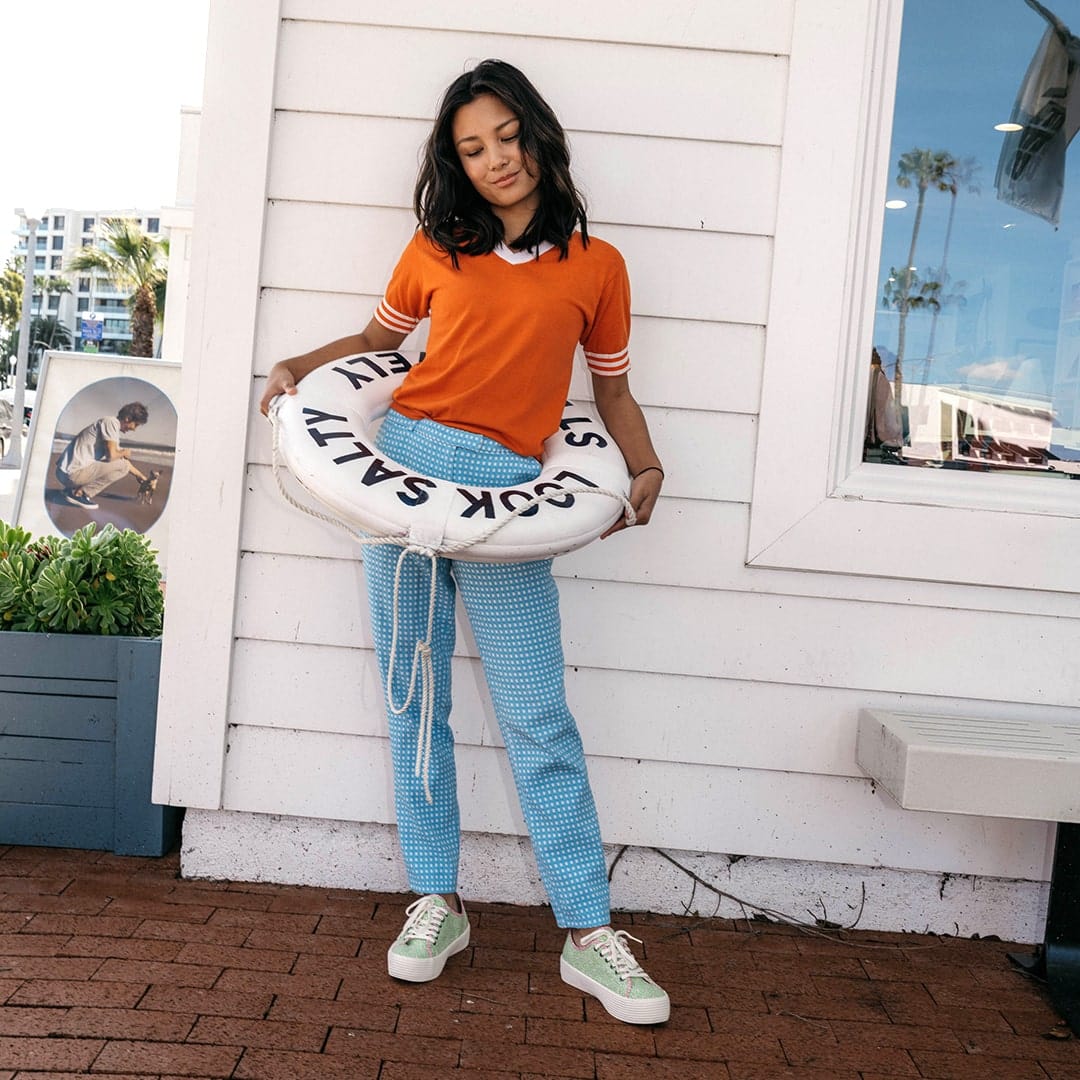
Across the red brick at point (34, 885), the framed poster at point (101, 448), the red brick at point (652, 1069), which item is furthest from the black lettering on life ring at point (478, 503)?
the framed poster at point (101, 448)

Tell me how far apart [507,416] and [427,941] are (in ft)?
3.12

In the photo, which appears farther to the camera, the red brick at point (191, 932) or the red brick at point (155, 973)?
the red brick at point (191, 932)

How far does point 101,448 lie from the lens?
12.9ft

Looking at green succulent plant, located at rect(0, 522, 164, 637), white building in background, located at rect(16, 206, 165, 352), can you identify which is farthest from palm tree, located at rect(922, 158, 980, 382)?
white building in background, located at rect(16, 206, 165, 352)

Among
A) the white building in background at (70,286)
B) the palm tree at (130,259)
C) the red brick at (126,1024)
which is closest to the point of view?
Result: the red brick at (126,1024)

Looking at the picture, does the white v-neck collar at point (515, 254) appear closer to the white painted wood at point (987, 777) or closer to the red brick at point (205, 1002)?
the white painted wood at point (987, 777)

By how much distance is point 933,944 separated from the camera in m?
2.40

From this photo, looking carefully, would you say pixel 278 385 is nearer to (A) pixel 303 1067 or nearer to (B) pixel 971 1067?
(A) pixel 303 1067

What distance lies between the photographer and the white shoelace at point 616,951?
1.97 metres

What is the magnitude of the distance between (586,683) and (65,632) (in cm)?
117

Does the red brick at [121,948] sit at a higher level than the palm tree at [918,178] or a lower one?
lower

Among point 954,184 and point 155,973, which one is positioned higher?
point 954,184

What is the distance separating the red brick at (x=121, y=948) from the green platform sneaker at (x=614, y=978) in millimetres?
721

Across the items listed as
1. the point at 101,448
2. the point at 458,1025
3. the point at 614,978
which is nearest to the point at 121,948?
the point at 458,1025
